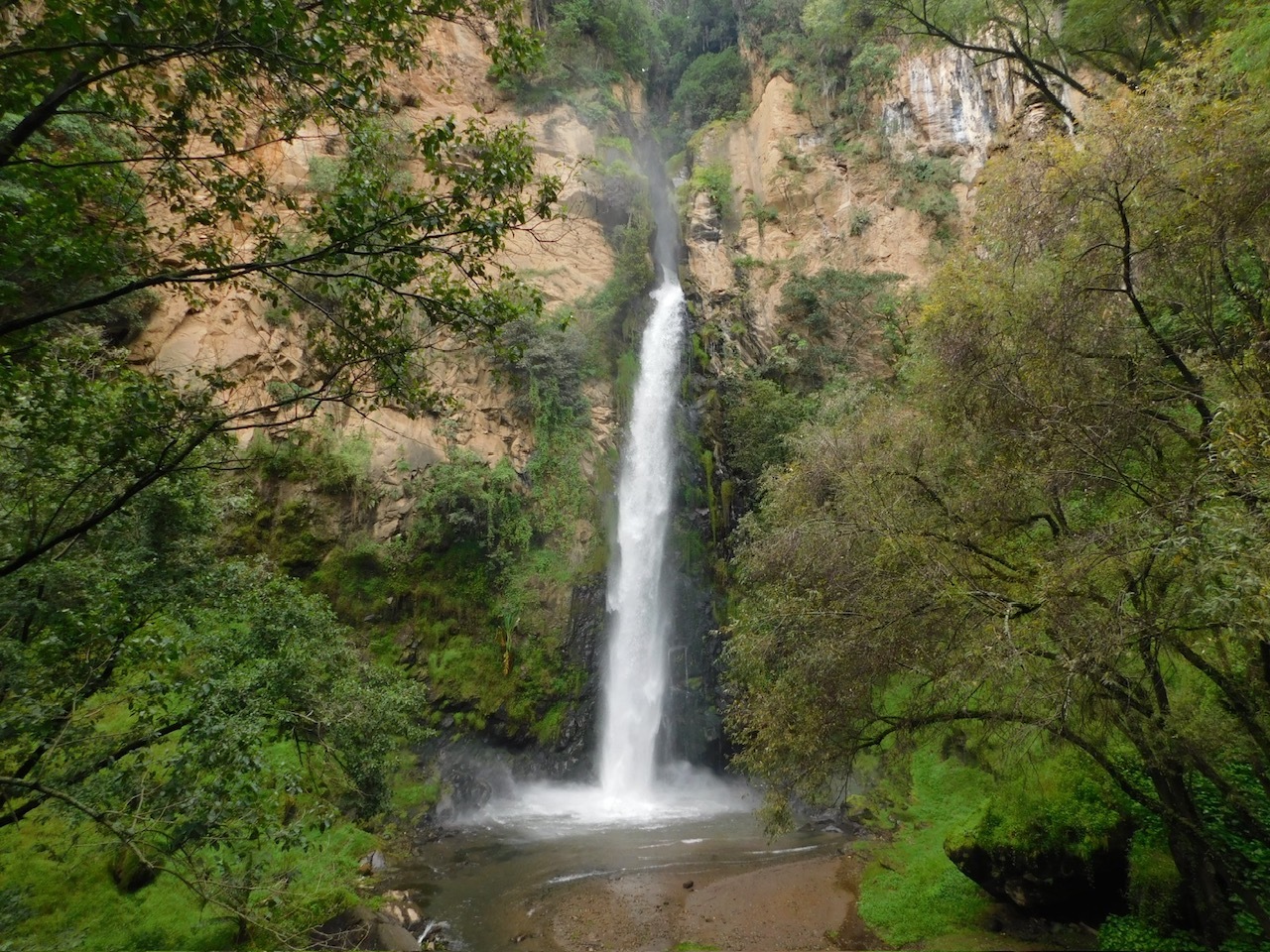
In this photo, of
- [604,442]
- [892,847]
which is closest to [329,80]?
[892,847]

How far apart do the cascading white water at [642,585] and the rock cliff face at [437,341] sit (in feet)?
4.91

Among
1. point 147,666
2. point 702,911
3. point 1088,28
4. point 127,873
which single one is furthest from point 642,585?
point 1088,28

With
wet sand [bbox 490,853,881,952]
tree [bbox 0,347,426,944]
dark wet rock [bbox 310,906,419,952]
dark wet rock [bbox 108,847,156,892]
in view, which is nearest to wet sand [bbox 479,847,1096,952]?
wet sand [bbox 490,853,881,952]

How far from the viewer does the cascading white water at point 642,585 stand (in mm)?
16906

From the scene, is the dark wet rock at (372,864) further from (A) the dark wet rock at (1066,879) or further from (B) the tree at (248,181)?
(A) the dark wet rock at (1066,879)

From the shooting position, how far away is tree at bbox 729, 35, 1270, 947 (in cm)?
521

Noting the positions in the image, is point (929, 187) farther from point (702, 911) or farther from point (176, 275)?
point (176, 275)

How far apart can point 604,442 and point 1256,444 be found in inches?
687

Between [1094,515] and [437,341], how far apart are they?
924 cm

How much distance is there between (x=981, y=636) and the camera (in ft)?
19.3

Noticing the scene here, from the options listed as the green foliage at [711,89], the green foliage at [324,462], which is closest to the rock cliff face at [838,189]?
the green foliage at [711,89]

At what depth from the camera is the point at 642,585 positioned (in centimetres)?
1909

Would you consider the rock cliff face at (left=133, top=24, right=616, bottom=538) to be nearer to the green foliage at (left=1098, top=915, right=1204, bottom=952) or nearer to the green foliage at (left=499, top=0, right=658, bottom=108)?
the green foliage at (left=499, top=0, right=658, bottom=108)

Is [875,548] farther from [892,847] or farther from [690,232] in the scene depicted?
[690,232]
